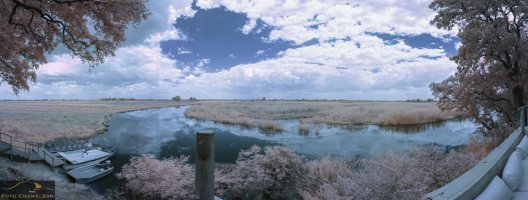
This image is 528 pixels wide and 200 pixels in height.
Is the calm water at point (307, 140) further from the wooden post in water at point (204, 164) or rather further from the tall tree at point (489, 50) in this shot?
the wooden post in water at point (204, 164)

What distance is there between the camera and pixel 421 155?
34.1 feet

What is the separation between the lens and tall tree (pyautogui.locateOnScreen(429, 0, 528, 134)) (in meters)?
14.7

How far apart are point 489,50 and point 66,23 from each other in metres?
19.1

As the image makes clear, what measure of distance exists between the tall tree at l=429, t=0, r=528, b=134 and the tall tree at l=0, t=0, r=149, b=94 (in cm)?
1565

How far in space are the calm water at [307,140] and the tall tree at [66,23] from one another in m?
11.3

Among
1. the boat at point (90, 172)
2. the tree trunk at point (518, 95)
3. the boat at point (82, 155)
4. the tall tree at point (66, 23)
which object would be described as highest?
the tall tree at point (66, 23)

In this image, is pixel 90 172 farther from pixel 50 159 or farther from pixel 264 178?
pixel 264 178

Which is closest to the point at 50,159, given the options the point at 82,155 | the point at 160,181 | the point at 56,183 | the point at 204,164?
the point at 82,155

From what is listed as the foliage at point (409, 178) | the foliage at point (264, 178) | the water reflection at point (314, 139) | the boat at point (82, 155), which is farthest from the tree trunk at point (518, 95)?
the boat at point (82, 155)

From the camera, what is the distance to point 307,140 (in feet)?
99.3

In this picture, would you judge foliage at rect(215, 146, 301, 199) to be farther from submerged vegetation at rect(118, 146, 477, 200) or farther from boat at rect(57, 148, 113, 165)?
boat at rect(57, 148, 113, 165)

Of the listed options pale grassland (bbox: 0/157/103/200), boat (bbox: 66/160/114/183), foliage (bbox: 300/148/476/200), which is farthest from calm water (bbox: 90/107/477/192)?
A: foliage (bbox: 300/148/476/200)

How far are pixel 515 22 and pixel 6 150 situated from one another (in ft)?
111

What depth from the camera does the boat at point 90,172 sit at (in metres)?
21.5
